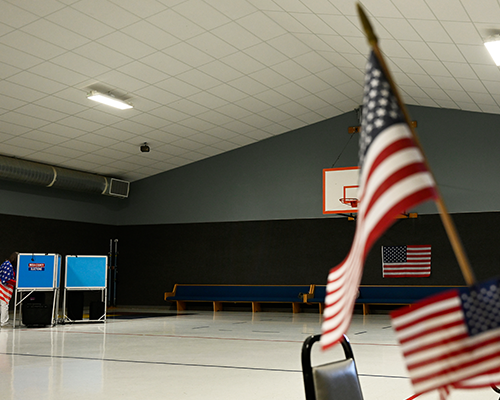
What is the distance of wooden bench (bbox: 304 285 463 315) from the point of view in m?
13.7

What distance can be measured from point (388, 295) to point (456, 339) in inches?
531

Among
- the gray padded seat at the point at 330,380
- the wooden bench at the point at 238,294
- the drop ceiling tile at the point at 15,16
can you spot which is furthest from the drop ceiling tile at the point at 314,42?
the gray padded seat at the point at 330,380

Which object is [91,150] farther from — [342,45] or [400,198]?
[400,198]

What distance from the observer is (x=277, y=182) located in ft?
51.9

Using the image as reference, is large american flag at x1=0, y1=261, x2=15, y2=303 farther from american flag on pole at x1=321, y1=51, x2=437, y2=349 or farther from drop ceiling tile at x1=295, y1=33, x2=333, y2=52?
american flag on pole at x1=321, y1=51, x2=437, y2=349

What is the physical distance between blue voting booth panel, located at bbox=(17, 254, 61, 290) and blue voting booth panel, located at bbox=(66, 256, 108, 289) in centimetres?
27

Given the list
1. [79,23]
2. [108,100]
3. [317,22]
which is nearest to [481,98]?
[317,22]

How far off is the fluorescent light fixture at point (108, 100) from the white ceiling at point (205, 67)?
0.63 feet

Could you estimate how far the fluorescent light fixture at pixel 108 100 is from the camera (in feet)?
35.8

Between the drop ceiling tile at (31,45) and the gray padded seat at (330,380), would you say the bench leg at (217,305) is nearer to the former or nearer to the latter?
the drop ceiling tile at (31,45)

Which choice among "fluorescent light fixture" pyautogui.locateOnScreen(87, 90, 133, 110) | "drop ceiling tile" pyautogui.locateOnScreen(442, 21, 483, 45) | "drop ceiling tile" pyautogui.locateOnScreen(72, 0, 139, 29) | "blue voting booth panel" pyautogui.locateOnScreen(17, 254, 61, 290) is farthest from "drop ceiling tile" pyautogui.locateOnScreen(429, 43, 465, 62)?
"blue voting booth panel" pyautogui.locateOnScreen(17, 254, 61, 290)

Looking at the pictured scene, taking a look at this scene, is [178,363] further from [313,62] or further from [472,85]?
[472,85]

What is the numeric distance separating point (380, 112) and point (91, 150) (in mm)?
13746

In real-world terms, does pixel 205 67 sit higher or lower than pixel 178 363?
higher
